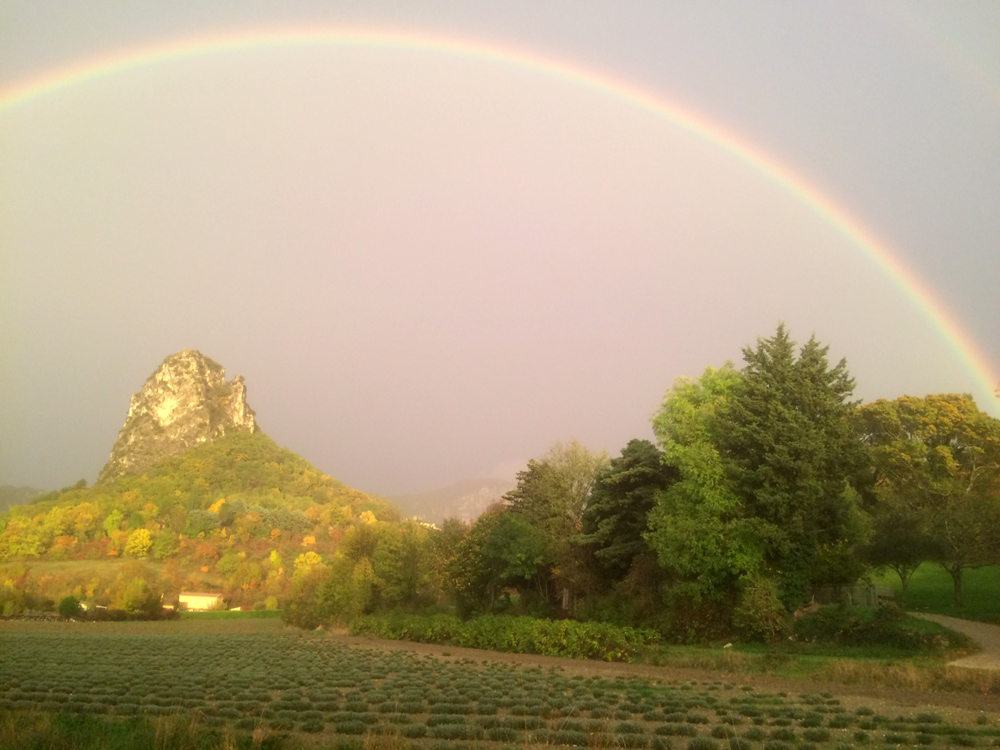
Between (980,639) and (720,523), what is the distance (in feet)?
39.4

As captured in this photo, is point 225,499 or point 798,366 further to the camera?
point 225,499

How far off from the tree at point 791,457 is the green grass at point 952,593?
271 inches

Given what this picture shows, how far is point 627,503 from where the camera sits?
152 feet

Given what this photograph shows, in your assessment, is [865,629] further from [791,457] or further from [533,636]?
[533,636]

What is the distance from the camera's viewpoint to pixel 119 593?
99.6 m

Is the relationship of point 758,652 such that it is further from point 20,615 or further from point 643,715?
point 20,615

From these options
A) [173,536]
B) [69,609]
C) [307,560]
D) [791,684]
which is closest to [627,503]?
[791,684]

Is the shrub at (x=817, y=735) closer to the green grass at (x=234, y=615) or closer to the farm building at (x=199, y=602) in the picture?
the green grass at (x=234, y=615)

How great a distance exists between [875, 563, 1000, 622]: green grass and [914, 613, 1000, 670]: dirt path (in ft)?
5.10

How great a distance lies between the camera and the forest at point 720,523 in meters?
36.5

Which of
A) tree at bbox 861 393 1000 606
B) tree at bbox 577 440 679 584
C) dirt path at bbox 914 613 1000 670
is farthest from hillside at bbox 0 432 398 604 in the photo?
dirt path at bbox 914 613 1000 670

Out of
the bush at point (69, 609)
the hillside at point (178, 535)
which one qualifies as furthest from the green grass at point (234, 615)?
the hillside at point (178, 535)

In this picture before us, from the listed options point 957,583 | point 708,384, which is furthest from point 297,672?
point 957,583

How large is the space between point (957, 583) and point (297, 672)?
1403 inches
